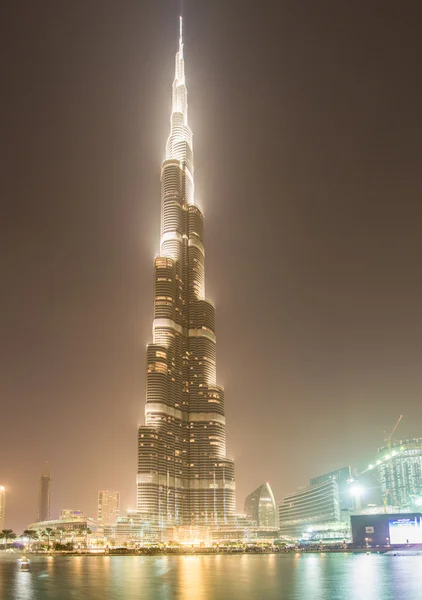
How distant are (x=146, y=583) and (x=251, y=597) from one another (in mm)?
24963

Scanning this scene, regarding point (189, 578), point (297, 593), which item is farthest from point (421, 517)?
point (297, 593)

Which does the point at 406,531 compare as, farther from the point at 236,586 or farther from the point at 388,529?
the point at 236,586

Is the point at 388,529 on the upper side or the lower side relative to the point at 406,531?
upper

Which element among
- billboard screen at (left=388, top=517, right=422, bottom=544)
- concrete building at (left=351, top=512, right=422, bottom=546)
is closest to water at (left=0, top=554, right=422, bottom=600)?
billboard screen at (left=388, top=517, right=422, bottom=544)

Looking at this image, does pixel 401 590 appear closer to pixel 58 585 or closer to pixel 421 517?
pixel 58 585

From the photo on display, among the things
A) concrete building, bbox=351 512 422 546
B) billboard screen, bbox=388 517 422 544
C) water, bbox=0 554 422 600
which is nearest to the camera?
water, bbox=0 554 422 600

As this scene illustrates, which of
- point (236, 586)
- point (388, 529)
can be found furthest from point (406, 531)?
point (236, 586)

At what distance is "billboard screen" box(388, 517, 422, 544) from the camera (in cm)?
Result: 17838

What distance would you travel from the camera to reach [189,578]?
3895 inches

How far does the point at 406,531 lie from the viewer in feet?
589

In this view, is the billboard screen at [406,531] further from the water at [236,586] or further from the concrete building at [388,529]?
the water at [236,586]

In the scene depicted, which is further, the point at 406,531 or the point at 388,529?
the point at 388,529

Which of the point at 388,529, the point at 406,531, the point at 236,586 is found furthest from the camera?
the point at 388,529

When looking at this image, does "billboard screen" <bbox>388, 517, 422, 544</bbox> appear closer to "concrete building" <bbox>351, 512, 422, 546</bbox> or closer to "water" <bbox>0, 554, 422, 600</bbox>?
"concrete building" <bbox>351, 512, 422, 546</bbox>
